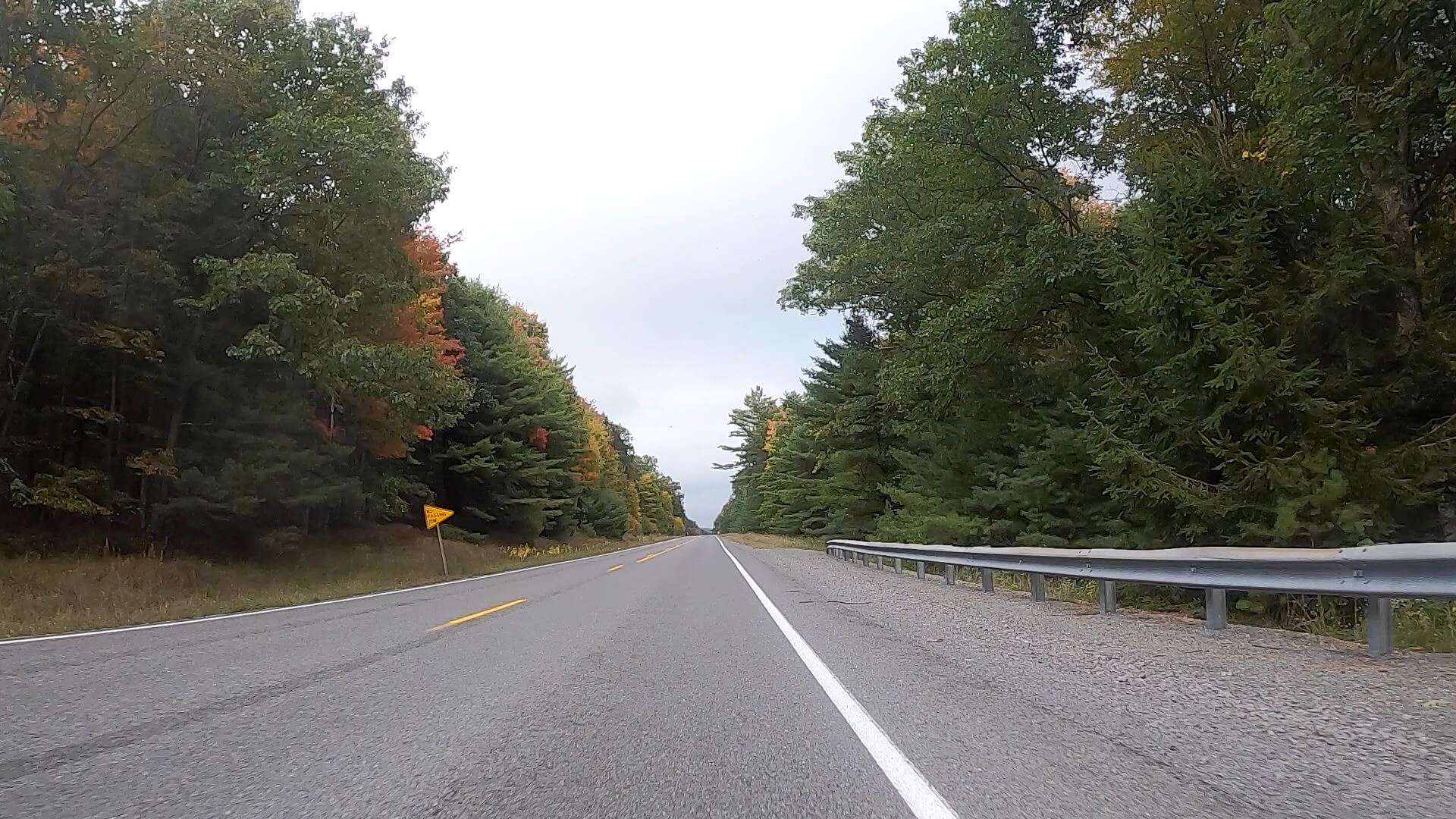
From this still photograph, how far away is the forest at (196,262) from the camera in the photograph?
56.6ft

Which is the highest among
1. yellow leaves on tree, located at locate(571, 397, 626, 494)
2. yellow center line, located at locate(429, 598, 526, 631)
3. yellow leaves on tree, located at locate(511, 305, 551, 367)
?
yellow leaves on tree, located at locate(511, 305, 551, 367)

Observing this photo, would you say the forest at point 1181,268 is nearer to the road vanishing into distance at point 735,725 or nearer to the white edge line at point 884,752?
the road vanishing into distance at point 735,725

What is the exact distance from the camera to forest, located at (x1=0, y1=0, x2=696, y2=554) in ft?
56.6

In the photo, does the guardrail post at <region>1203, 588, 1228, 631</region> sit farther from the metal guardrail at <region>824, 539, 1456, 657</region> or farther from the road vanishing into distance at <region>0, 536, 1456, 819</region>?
the road vanishing into distance at <region>0, 536, 1456, 819</region>

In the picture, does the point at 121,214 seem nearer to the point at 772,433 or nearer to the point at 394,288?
the point at 394,288

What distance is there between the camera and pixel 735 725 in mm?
4836

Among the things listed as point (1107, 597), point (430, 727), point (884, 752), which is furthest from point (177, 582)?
point (884, 752)

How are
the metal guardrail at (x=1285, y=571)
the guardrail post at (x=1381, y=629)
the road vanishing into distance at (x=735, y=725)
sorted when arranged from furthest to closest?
the guardrail post at (x=1381, y=629), the metal guardrail at (x=1285, y=571), the road vanishing into distance at (x=735, y=725)

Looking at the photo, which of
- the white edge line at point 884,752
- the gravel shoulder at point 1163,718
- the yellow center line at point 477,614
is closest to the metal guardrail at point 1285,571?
the gravel shoulder at point 1163,718

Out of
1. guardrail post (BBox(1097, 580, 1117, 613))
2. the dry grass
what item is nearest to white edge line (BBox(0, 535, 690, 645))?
the dry grass

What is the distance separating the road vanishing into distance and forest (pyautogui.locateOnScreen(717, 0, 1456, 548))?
120 inches

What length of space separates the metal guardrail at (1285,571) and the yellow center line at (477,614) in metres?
7.31

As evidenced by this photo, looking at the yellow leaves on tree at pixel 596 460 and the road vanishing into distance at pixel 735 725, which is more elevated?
the yellow leaves on tree at pixel 596 460

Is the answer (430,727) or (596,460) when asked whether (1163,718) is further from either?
(596,460)
